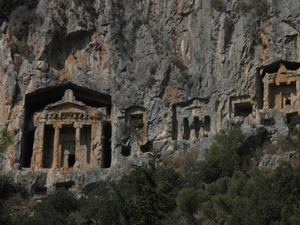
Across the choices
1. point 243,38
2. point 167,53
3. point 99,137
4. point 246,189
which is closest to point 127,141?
point 99,137

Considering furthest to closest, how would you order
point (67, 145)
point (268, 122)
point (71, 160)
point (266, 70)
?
point (71, 160)
point (67, 145)
point (266, 70)
point (268, 122)

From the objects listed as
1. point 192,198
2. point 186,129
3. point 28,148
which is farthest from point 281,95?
point 28,148

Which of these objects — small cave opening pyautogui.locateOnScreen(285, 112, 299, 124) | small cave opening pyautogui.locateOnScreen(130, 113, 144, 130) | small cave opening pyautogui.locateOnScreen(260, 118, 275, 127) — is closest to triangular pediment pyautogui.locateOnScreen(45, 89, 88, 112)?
small cave opening pyautogui.locateOnScreen(130, 113, 144, 130)

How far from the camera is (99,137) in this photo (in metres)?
46.9

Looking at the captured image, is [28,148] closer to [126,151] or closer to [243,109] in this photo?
[126,151]

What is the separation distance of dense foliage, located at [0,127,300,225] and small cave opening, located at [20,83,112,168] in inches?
205

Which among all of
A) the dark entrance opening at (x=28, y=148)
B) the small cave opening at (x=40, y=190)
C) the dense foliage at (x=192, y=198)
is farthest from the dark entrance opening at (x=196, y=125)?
the dark entrance opening at (x=28, y=148)

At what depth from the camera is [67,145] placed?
48.2m

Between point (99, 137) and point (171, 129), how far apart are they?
5.03 m

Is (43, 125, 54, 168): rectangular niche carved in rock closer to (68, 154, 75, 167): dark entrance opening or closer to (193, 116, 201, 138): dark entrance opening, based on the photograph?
(68, 154, 75, 167): dark entrance opening

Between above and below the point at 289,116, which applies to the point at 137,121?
below

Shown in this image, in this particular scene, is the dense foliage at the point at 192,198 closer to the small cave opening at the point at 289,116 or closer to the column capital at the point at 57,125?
the small cave opening at the point at 289,116

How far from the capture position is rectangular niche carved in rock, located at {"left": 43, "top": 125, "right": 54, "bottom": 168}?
4753 centimetres

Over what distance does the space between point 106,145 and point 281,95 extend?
40.9 ft
